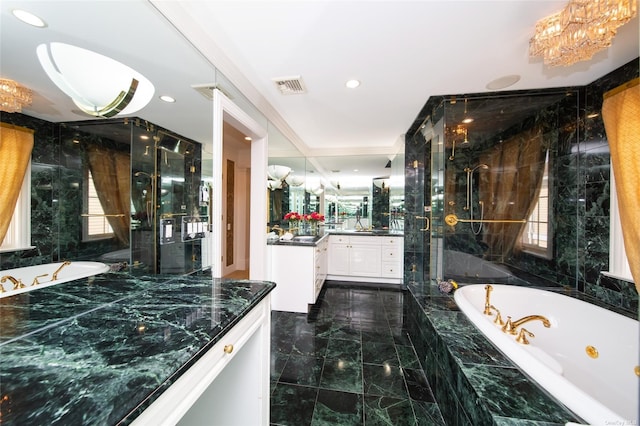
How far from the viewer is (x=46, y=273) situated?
2.74 ft

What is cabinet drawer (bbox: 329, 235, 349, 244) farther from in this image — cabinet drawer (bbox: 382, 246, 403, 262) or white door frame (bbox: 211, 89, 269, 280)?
white door frame (bbox: 211, 89, 269, 280)

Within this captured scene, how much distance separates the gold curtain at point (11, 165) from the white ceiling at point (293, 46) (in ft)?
0.27

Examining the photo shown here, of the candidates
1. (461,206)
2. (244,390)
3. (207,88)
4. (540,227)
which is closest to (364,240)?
(461,206)

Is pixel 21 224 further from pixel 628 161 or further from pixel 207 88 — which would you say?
pixel 628 161

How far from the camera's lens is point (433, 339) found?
163 centimetres

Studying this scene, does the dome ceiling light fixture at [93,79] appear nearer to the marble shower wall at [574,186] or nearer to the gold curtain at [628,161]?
the marble shower wall at [574,186]

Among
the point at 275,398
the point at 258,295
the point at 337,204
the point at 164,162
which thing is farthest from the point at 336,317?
the point at 337,204

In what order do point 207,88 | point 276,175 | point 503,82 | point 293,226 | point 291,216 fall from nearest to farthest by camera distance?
1. point 207,88
2. point 503,82
3. point 276,175
4. point 291,216
5. point 293,226

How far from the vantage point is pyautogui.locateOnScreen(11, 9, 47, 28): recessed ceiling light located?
714mm

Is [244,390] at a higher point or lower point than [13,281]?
lower

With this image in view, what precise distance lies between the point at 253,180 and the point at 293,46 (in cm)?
133

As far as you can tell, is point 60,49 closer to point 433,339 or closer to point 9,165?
point 9,165

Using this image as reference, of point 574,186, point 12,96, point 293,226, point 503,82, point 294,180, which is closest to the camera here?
point 12,96

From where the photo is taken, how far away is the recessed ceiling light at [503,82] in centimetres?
201
